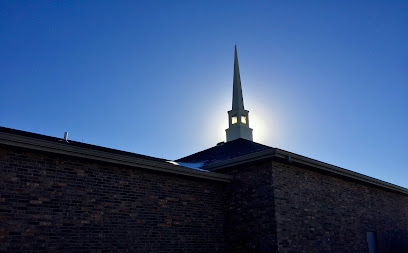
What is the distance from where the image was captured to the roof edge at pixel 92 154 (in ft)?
24.5

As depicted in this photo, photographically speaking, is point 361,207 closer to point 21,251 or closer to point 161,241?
point 161,241

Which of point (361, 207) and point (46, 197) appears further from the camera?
point (361, 207)

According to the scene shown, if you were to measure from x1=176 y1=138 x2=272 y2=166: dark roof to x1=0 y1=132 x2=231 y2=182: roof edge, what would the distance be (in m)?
2.41

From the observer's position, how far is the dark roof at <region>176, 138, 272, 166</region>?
1372cm

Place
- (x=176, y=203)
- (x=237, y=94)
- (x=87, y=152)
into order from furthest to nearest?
1. (x=237, y=94)
2. (x=176, y=203)
3. (x=87, y=152)

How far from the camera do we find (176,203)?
1039cm

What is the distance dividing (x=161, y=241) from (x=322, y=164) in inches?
235

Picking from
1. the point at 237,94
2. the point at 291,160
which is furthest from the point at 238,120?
the point at 291,160

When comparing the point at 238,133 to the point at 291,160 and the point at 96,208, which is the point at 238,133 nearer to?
the point at 291,160

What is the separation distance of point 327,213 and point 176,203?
5.46 metres

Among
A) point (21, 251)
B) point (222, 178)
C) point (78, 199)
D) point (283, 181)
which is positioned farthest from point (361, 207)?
point (21, 251)

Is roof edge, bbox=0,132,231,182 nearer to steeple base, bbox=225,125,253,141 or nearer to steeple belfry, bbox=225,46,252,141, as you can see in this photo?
steeple base, bbox=225,125,253,141

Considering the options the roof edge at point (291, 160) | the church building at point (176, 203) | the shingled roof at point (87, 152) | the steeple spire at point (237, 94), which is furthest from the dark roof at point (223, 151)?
the steeple spire at point (237, 94)

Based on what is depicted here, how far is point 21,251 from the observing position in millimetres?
7191
